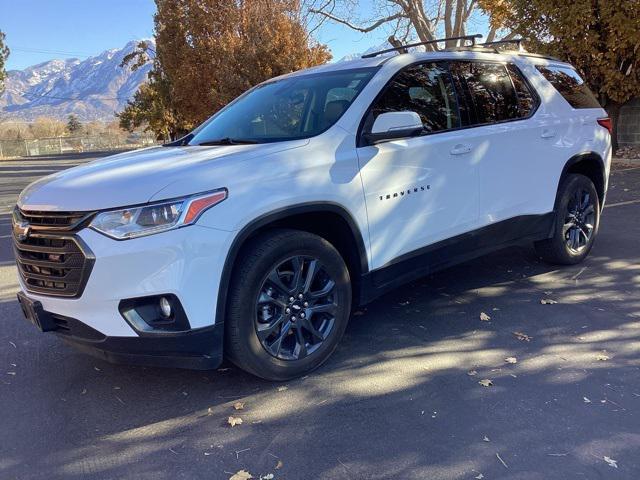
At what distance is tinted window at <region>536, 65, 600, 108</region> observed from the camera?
5.30 m

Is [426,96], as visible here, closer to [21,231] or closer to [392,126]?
[392,126]

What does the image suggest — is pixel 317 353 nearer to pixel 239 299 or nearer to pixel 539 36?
pixel 239 299

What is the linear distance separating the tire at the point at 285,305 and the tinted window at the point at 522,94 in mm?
2423

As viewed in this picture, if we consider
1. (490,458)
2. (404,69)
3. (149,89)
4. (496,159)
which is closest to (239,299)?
(490,458)

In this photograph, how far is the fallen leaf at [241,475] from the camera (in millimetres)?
2613

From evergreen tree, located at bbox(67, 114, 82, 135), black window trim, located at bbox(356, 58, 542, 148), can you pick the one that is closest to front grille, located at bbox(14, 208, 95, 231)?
black window trim, located at bbox(356, 58, 542, 148)

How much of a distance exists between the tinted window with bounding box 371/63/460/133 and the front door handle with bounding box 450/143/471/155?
18 centimetres

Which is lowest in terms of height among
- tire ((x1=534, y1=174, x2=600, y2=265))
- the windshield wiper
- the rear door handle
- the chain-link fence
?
tire ((x1=534, y1=174, x2=600, y2=265))

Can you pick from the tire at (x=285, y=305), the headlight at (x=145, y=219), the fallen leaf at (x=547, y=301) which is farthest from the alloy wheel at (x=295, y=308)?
the fallen leaf at (x=547, y=301)

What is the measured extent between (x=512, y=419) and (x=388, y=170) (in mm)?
1716

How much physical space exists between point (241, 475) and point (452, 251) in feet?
→ 7.88

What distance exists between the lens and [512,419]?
9.78 feet

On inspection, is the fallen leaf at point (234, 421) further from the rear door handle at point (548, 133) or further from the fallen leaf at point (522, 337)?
the rear door handle at point (548, 133)

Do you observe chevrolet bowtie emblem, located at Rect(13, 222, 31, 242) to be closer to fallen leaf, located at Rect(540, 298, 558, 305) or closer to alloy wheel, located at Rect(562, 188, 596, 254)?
fallen leaf, located at Rect(540, 298, 558, 305)
